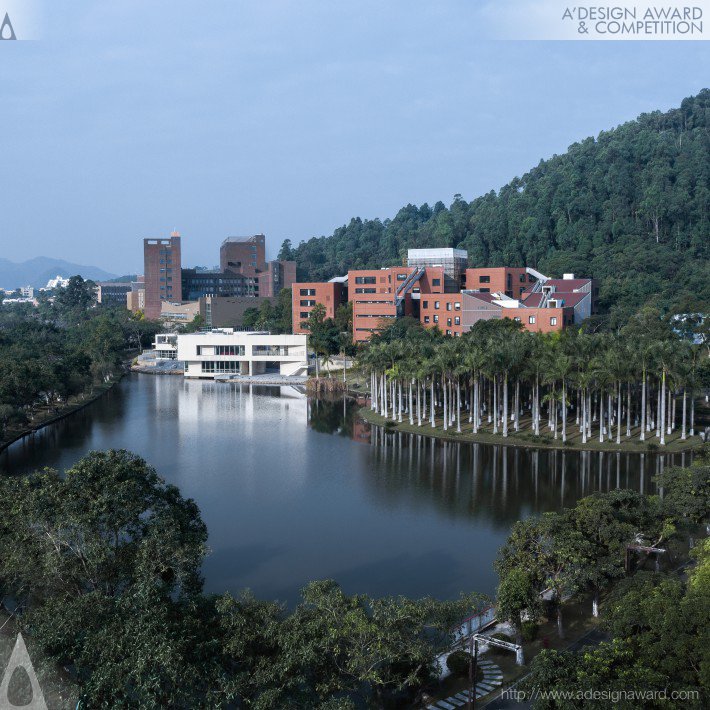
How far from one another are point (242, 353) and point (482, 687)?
167ft

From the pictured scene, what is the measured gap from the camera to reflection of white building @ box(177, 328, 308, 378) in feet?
205

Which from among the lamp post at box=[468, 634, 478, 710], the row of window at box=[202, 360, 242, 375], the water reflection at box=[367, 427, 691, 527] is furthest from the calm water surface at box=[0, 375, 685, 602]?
the row of window at box=[202, 360, 242, 375]

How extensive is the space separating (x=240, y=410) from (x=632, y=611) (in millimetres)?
36153

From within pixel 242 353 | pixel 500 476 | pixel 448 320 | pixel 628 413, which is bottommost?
pixel 500 476

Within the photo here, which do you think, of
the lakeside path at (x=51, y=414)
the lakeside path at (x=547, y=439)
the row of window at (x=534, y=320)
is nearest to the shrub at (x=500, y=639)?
the lakeside path at (x=547, y=439)

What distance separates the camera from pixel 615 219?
8200 centimetres

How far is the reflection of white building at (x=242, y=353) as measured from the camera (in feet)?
205

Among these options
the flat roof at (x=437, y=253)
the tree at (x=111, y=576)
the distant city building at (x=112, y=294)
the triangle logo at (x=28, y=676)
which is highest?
the flat roof at (x=437, y=253)

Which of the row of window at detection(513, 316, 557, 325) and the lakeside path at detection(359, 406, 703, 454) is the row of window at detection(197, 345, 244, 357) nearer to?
the row of window at detection(513, 316, 557, 325)

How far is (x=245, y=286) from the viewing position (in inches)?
4360

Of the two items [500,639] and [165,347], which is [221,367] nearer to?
[165,347]

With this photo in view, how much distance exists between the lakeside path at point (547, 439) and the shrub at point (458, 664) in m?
19.9

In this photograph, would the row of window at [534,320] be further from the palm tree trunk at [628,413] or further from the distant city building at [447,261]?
the palm tree trunk at [628,413]

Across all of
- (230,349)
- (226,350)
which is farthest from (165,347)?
(230,349)
